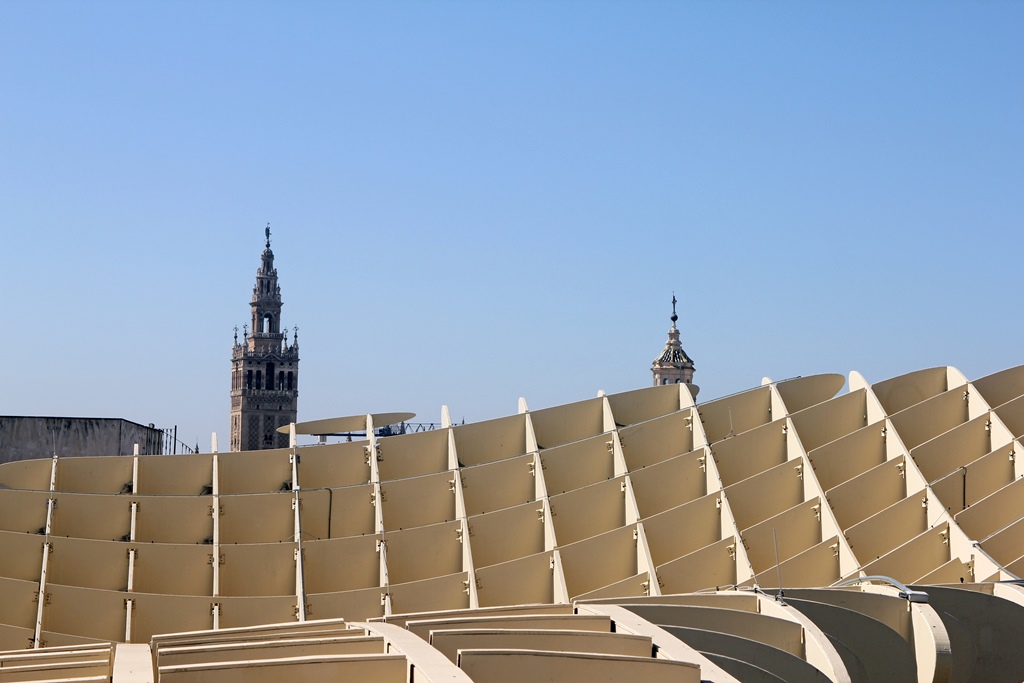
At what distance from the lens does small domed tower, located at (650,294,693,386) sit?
122 metres

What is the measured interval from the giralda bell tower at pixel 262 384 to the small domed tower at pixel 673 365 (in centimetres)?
7984

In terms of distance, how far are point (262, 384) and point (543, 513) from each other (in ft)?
507

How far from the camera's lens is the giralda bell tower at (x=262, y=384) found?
186125 millimetres

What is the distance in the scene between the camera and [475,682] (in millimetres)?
16812

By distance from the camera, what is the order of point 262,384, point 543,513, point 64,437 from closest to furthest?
point 543,513, point 64,437, point 262,384

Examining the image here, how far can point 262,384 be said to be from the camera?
188 m

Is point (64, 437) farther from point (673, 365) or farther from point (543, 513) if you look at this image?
point (673, 365)

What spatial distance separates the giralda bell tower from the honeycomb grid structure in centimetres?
14676

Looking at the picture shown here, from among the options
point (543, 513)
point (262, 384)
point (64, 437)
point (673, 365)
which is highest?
point (262, 384)

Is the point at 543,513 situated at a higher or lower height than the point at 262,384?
lower

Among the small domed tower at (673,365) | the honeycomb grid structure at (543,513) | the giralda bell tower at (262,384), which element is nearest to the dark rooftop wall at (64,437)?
the honeycomb grid structure at (543,513)

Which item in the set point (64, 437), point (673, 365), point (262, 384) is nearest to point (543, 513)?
point (64, 437)

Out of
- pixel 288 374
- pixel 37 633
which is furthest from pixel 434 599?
pixel 288 374

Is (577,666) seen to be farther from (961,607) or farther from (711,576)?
(711,576)
